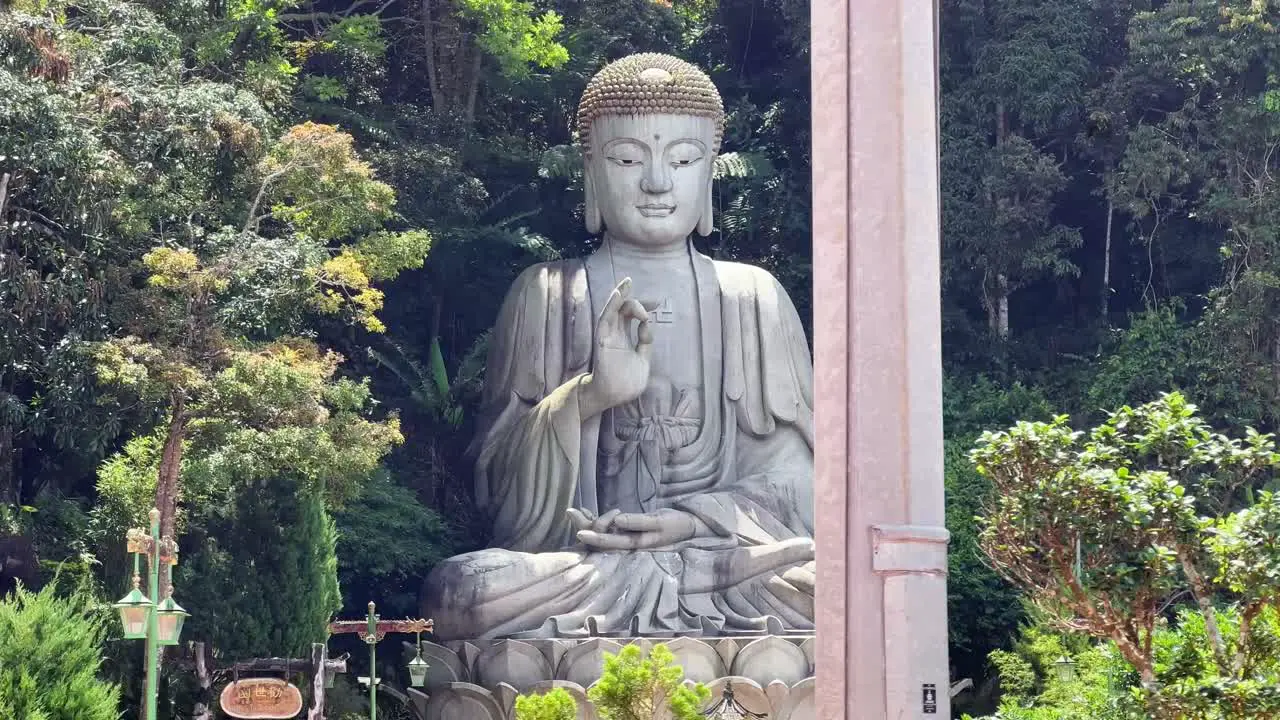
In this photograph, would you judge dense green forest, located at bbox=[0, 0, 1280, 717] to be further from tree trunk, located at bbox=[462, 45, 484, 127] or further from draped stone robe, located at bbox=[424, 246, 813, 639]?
draped stone robe, located at bbox=[424, 246, 813, 639]

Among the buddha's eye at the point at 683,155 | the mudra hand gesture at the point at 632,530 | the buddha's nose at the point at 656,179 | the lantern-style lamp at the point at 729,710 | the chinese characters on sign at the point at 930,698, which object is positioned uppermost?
the buddha's eye at the point at 683,155

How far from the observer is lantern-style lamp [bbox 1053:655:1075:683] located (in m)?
12.7

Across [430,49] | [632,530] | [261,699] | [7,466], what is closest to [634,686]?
[261,699]

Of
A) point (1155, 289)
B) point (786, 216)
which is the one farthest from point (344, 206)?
point (1155, 289)

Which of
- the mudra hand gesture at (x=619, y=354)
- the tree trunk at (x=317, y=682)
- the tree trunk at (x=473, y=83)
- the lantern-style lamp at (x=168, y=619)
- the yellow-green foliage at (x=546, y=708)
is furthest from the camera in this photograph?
the tree trunk at (x=473, y=83)

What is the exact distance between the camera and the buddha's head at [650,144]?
47.2 ft

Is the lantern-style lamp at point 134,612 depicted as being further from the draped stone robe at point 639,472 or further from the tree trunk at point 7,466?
the tree trunk at point 7,466

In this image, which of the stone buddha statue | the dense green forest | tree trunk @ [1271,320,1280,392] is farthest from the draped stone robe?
tree trunk @ [1271,320,1280,392]

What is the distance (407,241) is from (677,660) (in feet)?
10.6

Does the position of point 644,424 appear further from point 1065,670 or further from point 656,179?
point 1065,670

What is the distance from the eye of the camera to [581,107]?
14719 millimetres

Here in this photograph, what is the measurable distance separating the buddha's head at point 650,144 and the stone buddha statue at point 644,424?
0.01 metres

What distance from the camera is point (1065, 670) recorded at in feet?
41.8

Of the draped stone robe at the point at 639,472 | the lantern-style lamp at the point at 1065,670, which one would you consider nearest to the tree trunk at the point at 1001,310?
the draped stone robe at the point at 639,472
